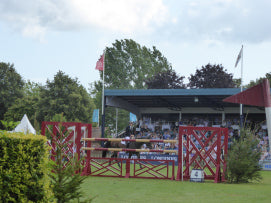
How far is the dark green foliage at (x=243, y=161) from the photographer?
1530 centimetres

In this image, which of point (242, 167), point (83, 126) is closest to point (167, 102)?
point (83, 126)

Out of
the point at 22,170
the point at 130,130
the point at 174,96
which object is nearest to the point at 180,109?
the point at 174,96

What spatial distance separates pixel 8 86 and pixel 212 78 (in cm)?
2984

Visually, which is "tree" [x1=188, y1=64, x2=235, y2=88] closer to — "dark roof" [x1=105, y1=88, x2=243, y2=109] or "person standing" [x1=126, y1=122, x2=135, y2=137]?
"dark roof" [x1=105, y1=88, x2=243, y2=109]

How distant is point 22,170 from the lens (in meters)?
5.90

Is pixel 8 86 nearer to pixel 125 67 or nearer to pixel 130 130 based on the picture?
pixel 125 67

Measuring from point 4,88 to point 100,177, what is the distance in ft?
159

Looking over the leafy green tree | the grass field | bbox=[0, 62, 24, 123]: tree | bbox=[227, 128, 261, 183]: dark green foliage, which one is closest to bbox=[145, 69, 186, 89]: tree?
the leafy green tree

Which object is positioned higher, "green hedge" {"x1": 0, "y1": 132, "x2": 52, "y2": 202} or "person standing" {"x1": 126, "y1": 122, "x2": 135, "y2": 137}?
"person standing" {"x1": 126, "y1": 122, "x2": 135, "y2": 137}

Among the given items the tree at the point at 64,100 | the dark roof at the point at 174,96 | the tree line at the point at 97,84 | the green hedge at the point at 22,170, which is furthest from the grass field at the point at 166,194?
the tree at the point at 64,100

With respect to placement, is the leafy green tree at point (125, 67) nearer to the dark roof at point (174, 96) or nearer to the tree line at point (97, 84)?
the tree line at point (97, 84)

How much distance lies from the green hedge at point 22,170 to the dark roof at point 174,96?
1036 inches

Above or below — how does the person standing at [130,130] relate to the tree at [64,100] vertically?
below

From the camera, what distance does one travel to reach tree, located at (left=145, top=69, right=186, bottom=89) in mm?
61844
